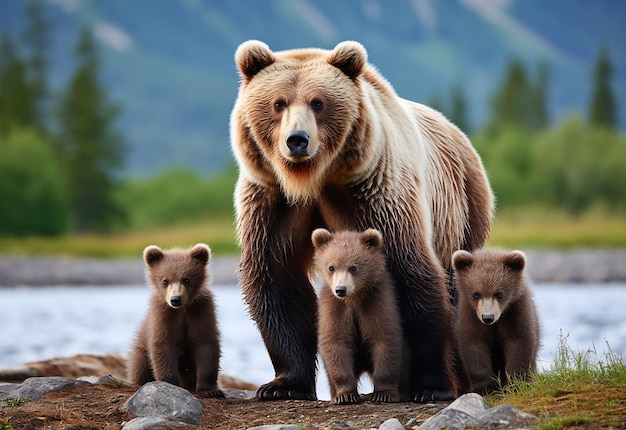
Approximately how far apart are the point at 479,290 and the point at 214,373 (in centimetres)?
205

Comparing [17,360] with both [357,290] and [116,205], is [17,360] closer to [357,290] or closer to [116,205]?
[357,290]

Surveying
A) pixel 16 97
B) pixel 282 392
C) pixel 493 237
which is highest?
pixel 16 97

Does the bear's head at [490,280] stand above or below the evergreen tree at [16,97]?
below

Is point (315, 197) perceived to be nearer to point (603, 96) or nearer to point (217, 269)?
point (217, 269)

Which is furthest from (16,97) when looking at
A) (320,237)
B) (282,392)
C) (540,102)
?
(320,237)

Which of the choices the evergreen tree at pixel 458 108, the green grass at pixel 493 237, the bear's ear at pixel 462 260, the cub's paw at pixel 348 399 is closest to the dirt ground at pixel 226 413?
the cub's paw at pixel 348 399

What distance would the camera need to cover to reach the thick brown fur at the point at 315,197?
6965mm

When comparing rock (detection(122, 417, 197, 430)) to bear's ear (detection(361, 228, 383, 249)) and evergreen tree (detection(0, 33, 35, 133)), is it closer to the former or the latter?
bear's ear (detection(361, 228, 383, 249))

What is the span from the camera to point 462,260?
7078 millimetres

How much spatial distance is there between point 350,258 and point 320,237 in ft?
1.16

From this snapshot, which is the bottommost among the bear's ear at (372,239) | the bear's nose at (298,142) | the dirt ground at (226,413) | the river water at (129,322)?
the dirt ground at (226,413)

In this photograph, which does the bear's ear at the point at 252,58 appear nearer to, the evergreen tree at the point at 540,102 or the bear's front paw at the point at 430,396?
the bear's front paw at the point at 430,396

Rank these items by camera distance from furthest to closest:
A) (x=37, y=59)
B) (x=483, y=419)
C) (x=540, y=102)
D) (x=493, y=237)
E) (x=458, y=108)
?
(x=540, y=102), (x=458, y=108), (x=37, y=59), (x=493, y=237), (x=483, y=419)

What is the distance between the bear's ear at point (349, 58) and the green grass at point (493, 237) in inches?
1271
